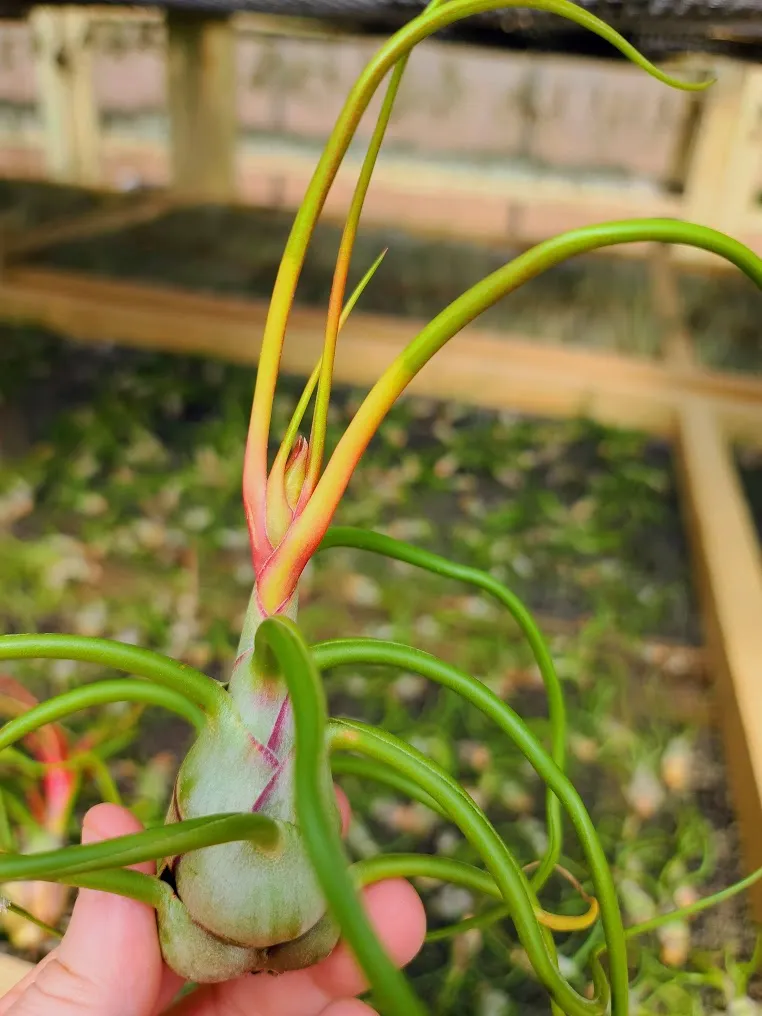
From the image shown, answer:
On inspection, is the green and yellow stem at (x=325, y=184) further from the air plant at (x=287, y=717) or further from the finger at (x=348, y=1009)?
the finger at (x=348, y=1009)

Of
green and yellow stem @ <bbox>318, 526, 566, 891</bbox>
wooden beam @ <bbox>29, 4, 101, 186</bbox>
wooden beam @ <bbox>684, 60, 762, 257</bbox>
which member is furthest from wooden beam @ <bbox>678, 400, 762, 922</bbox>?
wooden beam @ <bbox>29, 4, 101, 186</bbox>

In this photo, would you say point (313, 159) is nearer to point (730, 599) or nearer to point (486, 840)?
point (730, 599)

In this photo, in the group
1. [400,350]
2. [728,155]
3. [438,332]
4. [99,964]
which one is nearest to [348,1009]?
[99,964]

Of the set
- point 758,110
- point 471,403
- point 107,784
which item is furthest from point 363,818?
point 758,110

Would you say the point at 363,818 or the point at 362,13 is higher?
the point at 362,13

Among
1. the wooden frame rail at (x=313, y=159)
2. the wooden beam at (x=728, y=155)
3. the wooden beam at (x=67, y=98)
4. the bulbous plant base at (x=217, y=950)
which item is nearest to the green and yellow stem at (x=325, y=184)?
the bulbous plant base at (x=217, y=950)

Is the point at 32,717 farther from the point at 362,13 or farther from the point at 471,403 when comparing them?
the point at 471,403
